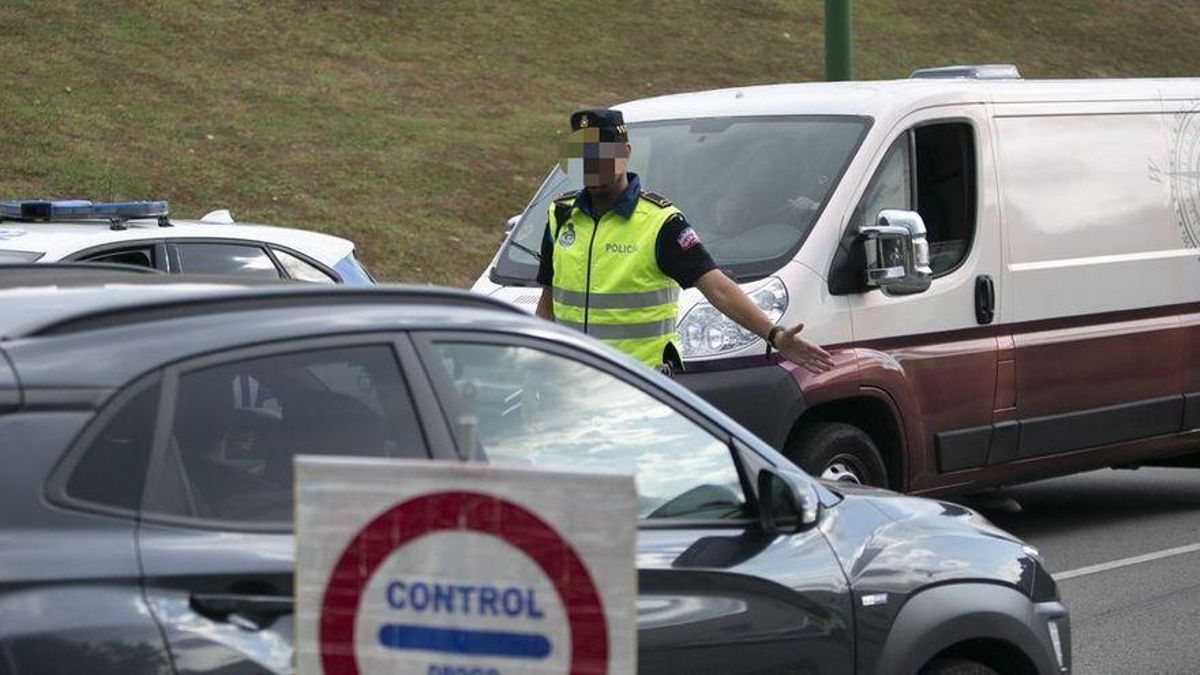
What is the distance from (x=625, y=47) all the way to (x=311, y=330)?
25.5m

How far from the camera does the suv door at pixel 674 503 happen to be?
13.8 ft

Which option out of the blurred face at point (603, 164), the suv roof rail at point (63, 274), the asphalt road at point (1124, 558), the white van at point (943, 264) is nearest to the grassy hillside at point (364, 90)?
the asphalt road at point (1124, 558)

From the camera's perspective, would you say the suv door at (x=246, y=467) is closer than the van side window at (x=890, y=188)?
Yes

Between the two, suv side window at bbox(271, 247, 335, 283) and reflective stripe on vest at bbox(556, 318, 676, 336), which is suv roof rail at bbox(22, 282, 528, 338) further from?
suv side window at bbox(271, 247, 335, 283)

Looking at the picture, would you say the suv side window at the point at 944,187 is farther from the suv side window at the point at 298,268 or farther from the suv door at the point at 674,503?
the suv door at the point at 674,503

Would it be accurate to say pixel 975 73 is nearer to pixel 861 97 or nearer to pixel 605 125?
pixel 861 97

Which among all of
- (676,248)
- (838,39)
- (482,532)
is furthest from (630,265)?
(838,39)

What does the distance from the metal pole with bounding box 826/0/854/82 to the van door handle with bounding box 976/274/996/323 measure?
4.43 meters

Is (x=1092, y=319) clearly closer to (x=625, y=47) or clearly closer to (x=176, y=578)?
(x=176, y=578)

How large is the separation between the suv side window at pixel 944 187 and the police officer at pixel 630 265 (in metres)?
2.25

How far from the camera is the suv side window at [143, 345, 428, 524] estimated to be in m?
3.69

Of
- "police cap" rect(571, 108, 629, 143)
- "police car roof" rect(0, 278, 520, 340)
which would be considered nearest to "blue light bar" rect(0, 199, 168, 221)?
"police cap" rect(571, 108, 629, 143)

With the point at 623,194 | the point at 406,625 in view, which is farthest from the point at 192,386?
the point at 623,194

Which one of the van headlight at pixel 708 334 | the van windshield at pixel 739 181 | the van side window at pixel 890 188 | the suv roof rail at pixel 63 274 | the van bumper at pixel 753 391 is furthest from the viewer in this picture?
the van side window at pixel 890 188
